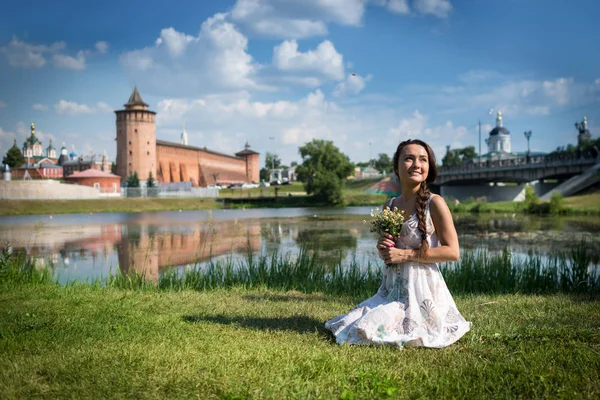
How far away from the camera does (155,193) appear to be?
5181cm

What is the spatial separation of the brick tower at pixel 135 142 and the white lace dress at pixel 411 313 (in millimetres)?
67729

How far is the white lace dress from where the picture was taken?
346 cm

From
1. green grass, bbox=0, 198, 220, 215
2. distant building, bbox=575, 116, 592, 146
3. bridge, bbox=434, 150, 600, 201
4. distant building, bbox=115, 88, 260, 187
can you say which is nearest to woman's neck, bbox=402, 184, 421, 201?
green grass, bbox=0, 198, 220, 215

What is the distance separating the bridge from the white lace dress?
36600mm

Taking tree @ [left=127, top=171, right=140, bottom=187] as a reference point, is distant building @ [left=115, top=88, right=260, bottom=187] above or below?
above

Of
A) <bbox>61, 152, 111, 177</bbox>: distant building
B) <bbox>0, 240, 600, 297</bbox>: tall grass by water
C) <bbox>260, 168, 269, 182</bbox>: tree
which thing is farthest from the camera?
<bbox>260, 168, 269, 182</bbox>: tree

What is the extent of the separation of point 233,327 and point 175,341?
62 centimetres

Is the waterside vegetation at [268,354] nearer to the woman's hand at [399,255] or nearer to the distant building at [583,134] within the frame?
the woman's hand at [399,255]

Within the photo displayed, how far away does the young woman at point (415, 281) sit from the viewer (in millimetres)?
3471

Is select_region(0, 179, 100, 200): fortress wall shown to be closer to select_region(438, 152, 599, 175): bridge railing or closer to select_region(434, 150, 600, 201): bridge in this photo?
select_region(434, 150, 600, 201): bridge

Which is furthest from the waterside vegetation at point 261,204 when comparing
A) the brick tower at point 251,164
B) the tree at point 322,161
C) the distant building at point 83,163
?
the brick tower at point 251,164

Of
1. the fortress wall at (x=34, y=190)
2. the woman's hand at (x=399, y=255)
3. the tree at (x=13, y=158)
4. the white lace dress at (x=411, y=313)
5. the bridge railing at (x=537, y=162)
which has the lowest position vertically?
the white lace dress at (x=411, y=313)

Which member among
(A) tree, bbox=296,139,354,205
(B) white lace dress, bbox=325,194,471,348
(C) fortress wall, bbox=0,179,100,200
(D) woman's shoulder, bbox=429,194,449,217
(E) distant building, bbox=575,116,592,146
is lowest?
(B) white lace dress, bbox=325,194,471,348

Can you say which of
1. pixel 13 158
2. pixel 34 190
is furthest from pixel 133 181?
pixel 13 158
